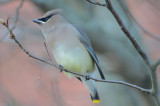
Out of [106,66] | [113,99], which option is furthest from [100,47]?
[113,99]

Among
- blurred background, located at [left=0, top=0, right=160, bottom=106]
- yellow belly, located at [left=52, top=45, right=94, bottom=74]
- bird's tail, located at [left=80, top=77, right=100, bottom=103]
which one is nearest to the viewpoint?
yellow belly, located at [left=52, top=45, right=94, bottom=74]

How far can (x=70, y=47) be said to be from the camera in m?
2.99

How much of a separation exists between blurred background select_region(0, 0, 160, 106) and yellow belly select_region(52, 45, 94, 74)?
1408 mm

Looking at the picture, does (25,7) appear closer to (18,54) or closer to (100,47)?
(18,54)

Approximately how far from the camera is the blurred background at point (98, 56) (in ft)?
15.0

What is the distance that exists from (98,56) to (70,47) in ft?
5.79

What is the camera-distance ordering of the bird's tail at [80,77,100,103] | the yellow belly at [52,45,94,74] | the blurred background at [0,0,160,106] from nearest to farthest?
the yellow belly at [52,45,94,74]
the bird's tail at [80,77,100,103]
the blurred background at [0,0,160,106]

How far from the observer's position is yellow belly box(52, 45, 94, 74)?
116 inches

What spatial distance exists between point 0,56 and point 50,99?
914 millimetres

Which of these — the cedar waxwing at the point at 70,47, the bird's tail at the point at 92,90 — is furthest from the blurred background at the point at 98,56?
the cedar waxwing at the point at 70,47

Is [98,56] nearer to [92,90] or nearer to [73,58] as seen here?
[92,90]

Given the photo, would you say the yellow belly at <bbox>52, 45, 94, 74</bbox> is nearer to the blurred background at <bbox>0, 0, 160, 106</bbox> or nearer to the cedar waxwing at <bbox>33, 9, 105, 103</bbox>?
the cedar waxwing at <bbox>33, 9, 105, 103</bbox>

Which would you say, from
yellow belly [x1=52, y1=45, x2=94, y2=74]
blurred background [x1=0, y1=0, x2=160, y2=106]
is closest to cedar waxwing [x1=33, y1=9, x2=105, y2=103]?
yellow belly [x1=52, y1=45, x2=94, y2=74]

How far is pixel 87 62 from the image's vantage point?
3033 millimetres
